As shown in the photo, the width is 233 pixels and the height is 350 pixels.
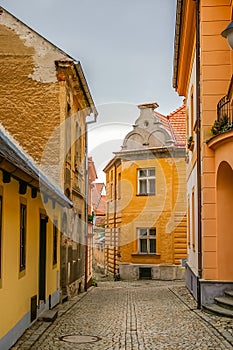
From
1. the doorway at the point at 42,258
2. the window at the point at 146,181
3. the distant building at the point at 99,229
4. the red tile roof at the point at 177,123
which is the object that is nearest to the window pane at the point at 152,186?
the window at the point at 146,181

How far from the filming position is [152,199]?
30.2 m

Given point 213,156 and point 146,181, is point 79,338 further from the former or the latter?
point 146,181

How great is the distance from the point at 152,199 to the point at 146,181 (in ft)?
3.44

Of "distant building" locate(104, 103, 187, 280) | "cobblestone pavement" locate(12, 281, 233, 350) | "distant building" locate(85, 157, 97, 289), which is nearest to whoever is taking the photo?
"cobblestone pavement" locate(12, 281, 233, 350)

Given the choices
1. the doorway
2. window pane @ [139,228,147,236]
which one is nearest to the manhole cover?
the doorway

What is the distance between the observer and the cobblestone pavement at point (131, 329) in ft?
29.1

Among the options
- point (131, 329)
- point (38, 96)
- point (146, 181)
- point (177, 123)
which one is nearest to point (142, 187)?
point (146, 181)

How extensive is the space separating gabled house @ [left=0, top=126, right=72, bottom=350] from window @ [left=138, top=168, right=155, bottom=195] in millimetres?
16422

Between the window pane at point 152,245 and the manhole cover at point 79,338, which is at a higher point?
the window pane at point 152,245

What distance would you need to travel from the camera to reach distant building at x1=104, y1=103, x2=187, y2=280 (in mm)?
29156

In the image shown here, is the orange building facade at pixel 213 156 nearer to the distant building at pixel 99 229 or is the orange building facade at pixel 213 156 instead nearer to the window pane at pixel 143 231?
the window pane at pixel 143 231

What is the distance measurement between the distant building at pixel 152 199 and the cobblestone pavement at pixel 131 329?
14.0 m

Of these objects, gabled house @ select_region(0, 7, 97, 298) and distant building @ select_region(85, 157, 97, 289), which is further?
distant building @ select_region(85, 157, 97, 289)

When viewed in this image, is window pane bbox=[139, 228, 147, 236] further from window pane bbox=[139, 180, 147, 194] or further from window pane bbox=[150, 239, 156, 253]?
window pane bbox=[139, 180, 147, 194]
